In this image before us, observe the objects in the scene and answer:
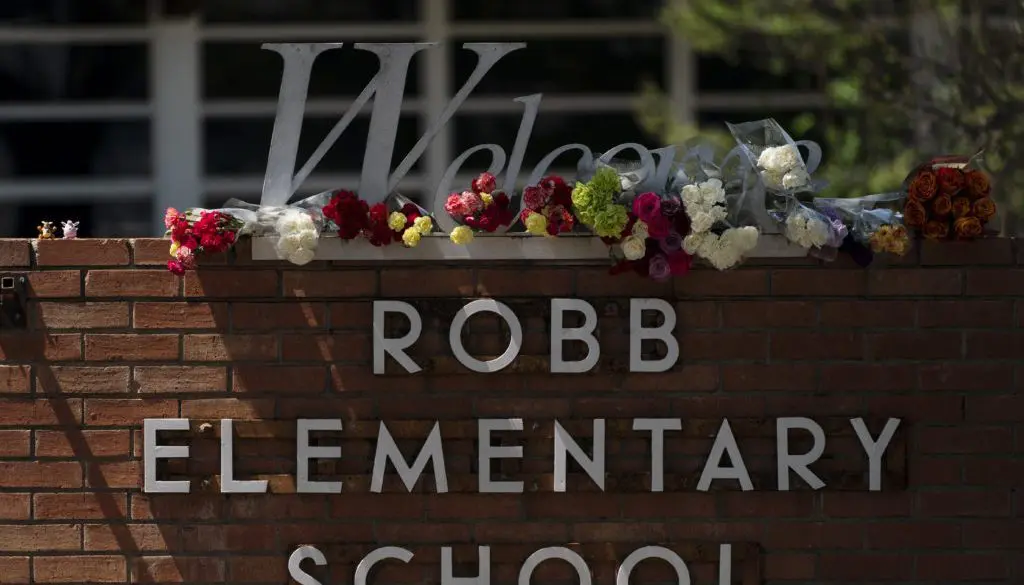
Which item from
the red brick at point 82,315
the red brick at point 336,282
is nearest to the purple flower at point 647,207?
the red brick at point 336,282

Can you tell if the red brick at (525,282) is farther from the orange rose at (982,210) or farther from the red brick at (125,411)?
the orange rose at (982,210)

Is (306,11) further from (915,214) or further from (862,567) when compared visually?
(862,567)

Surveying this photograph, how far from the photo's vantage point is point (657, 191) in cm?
318

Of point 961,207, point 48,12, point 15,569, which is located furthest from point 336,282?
point 48,12

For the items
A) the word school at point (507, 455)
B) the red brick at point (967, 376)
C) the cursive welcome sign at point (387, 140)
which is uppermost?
the cursive welcome sign at point (387, 140)

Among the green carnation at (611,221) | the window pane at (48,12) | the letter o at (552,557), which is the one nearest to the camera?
the green carnation at (611,221)

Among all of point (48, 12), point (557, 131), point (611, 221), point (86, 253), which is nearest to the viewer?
point (611, 221)

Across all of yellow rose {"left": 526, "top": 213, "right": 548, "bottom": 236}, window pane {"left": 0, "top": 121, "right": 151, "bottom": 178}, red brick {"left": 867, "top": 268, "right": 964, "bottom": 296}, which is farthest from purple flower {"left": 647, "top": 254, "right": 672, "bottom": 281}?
window pane {"left": 0, "top": 121, "right": 151, "bottom": 178}

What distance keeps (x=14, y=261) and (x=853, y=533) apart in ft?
7.21

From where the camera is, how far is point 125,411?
3199 mm

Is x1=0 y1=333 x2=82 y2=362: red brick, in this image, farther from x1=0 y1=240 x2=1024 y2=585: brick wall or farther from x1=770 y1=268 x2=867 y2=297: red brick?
x1=770 y1=268 x2=867 y2=297: red brick

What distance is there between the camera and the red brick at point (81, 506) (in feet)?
10.5

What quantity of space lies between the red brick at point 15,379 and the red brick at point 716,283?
4.56 feet

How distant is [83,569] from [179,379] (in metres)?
0.54
